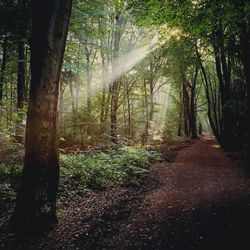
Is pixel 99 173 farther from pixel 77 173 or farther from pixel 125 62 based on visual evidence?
pixel 125 62

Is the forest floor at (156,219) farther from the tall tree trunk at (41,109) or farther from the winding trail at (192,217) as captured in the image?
the tall tree trunk at (41,109)

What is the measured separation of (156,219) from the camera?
5.66 metres

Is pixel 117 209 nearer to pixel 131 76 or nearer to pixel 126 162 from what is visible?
pixel 126 162

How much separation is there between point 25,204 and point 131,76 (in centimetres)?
1987

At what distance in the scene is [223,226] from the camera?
510cm

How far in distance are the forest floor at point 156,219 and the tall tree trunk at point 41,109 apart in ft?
1.70

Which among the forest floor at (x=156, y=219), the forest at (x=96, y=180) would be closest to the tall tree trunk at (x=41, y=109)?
the forest at (x=96, y=180)

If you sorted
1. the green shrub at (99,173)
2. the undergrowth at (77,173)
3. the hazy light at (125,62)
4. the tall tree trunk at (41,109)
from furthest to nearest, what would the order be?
the hazy light at (125,62) < the green shrub at (99,173) < the undergrowth at (77,173) < the tall tree trunk at (41,109)

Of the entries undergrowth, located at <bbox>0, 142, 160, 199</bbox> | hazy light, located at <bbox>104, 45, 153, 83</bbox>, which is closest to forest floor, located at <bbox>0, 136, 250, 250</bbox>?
undergrowth, located at <bbox>0, 142, 160, 199</bbox>

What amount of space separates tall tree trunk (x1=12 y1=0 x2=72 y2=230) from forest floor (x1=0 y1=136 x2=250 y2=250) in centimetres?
52

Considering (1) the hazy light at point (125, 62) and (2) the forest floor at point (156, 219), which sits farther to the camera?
(1) the hazy light at point (125, 62)

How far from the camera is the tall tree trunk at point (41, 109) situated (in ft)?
15.1

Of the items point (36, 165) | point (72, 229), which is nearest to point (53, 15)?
point (36, 165)

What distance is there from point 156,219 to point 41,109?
3.44 m
